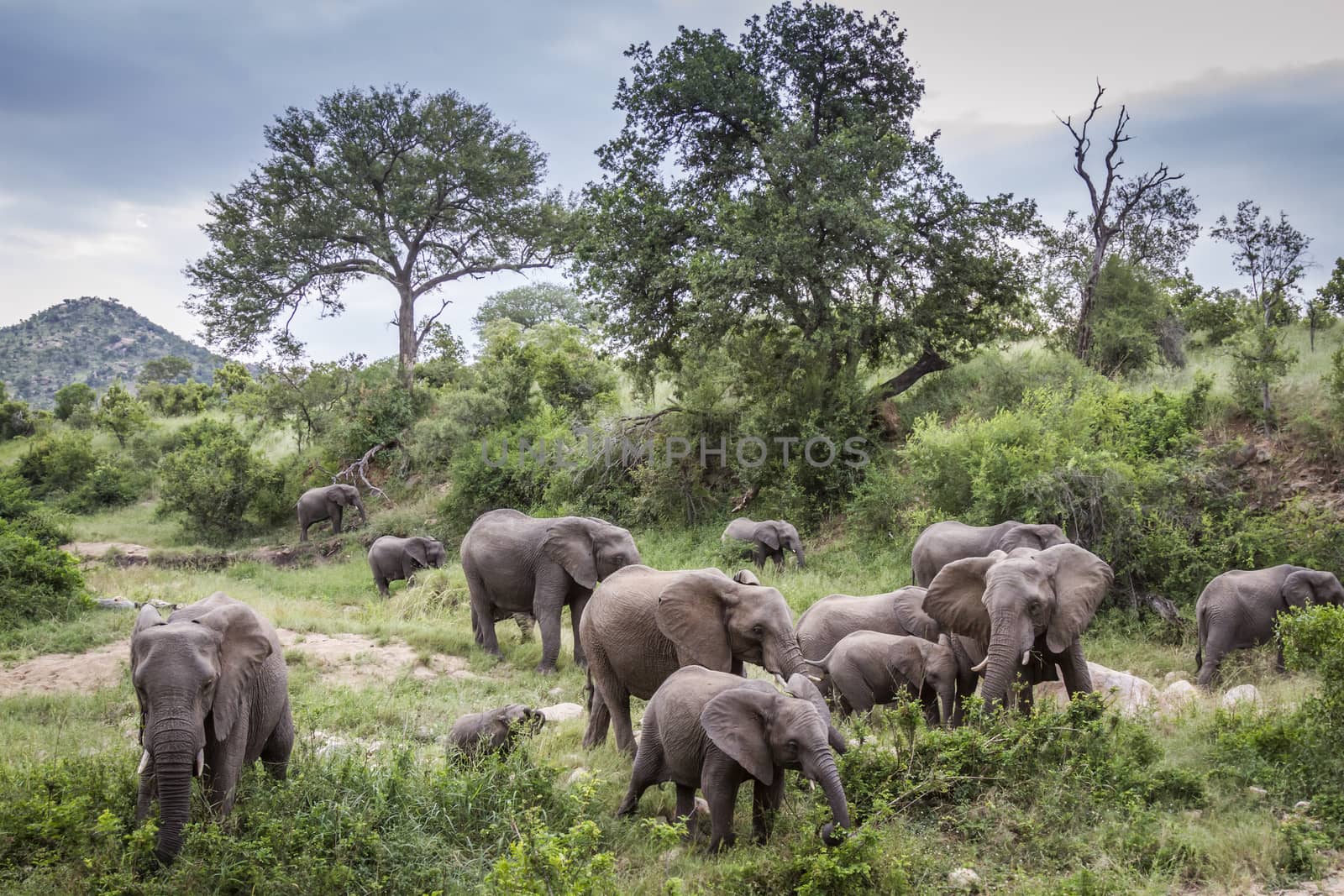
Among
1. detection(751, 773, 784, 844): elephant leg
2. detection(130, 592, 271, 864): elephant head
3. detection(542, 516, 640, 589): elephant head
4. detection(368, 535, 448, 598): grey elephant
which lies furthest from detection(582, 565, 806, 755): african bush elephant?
detection(368, 535, 448, 598): grey elephant

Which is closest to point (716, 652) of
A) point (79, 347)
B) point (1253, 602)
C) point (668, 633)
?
point (668, 633)

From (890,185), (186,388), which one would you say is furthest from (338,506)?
(186,388)

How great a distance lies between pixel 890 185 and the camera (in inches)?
787

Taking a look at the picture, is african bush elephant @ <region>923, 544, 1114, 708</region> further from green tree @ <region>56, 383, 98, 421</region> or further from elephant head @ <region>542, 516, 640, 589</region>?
green tree @ <region>56, 383, 98, 421</region>

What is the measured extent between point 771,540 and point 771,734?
1131cm

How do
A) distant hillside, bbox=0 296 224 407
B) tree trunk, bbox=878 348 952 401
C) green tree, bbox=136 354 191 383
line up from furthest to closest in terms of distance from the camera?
distant hillside, bbox=0 296 224 407 < green tree, bbox=136 354 191 383 < tree trunk, bbox=878 348 952 401

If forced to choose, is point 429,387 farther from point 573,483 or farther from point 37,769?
point 37,769

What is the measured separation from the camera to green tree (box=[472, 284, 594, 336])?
63.4m

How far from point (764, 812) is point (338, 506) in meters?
20.9

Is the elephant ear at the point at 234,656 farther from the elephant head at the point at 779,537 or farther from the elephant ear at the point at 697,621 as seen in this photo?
the elephant head at the point at 779,537

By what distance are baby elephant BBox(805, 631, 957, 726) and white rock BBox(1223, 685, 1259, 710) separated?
2374 mm

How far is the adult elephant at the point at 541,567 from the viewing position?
1164 centimetres

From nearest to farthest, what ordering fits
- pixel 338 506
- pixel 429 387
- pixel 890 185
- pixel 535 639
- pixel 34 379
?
pixel 535 639 < pixel 890 185 < pixel 338 506 < pixel 429 387 < pixel 34 379

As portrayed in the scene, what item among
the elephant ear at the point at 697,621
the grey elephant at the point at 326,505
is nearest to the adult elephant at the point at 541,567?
the elephant ear at the point at 697,621
